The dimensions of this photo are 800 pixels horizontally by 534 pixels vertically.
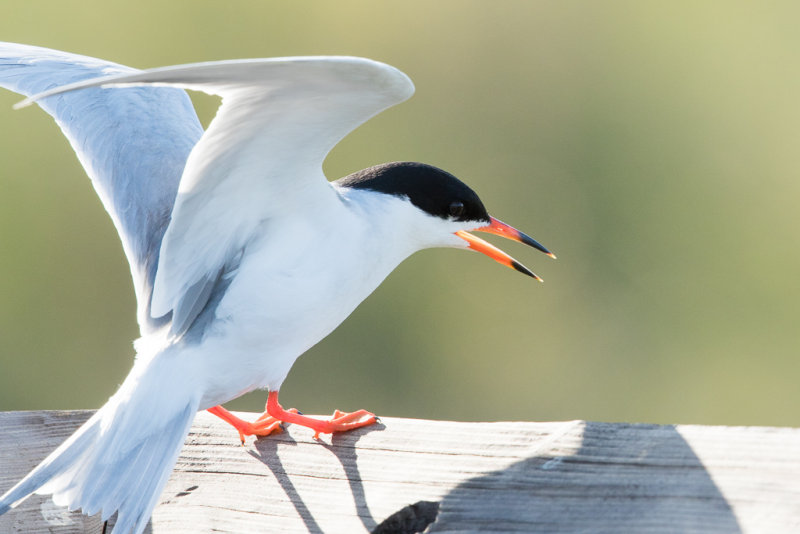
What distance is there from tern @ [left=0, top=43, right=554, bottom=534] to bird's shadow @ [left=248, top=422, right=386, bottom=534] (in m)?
0.05

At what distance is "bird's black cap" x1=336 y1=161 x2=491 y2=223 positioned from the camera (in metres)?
2.40

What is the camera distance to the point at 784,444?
1.61 m

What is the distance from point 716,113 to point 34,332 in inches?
165

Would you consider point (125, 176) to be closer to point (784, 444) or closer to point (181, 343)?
point (181, 343)

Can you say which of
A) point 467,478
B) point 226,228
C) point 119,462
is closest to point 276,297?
point 226,228

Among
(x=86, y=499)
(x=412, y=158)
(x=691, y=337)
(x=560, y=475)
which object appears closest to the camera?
(x=560, y=475)

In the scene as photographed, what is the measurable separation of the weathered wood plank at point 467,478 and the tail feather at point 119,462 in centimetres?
10

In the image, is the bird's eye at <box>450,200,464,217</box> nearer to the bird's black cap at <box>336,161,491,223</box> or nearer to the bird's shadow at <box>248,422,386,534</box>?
the bird's black cap at <box>336,161,491,223</box>

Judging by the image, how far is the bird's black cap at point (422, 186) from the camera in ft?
7.87

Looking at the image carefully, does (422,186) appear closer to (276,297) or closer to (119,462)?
(276,297)

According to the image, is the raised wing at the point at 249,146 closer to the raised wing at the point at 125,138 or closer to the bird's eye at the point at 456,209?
the raised wing at the point at 125,138

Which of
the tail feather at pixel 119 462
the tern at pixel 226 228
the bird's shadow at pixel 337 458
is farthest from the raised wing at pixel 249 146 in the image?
the bird's shadow at pixel 337 458

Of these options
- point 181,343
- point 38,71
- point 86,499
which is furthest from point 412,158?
point 86,499

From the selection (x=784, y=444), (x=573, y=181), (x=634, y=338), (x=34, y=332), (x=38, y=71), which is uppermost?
(x=38, y=71)
